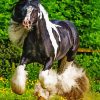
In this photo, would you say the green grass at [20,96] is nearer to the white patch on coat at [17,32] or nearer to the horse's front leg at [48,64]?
the horse's front leg at [48,64]

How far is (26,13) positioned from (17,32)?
0.61 m

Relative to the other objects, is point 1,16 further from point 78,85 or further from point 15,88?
point 15,88

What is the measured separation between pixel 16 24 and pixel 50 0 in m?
5.63

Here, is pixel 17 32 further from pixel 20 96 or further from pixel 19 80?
pixel 20 96

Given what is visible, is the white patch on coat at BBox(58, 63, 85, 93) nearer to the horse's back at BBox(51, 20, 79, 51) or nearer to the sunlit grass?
the sunlit grass

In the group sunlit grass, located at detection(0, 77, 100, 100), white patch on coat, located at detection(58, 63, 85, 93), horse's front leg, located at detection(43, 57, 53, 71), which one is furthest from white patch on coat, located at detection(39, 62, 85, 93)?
horse's front leg, located at detection(43, 57, 53, 71)

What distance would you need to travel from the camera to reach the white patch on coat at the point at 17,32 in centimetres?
1028

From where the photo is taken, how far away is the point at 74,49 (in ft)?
40.6

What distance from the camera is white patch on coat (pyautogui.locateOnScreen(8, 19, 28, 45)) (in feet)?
33.7

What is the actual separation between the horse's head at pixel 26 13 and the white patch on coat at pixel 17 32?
0.18 meters

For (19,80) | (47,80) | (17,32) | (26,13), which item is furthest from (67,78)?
(26,13)

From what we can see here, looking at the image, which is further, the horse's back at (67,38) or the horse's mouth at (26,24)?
the horse's back at (67,38)

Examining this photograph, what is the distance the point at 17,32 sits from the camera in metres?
10.4

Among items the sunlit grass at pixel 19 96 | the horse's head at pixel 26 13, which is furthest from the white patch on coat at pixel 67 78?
the horse's head at pixel 26 13
